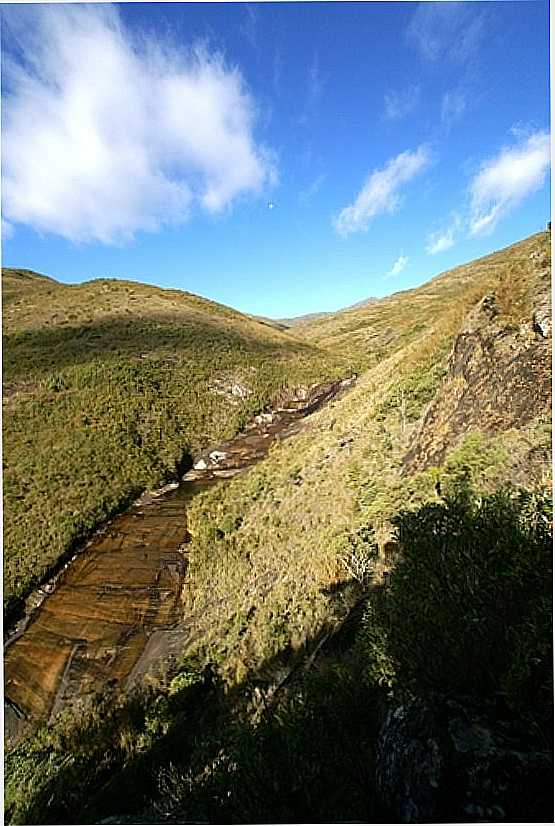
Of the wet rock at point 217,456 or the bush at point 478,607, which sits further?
the wet rock at point 217,456

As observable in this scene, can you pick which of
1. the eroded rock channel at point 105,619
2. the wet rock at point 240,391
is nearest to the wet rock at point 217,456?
the eroded rock channel at point 105,619

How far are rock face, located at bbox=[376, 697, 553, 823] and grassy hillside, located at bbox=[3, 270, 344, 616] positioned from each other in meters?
10.5

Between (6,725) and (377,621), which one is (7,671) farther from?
(377,621)

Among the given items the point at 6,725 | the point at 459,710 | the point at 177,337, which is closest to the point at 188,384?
the point at 177,337

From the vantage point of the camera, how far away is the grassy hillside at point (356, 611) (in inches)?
110

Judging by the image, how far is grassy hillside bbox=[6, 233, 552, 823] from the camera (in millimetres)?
2787

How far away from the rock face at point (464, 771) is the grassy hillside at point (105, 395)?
1053 centimetres

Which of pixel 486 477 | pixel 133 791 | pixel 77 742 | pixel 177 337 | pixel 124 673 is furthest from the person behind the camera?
pixel 177 337

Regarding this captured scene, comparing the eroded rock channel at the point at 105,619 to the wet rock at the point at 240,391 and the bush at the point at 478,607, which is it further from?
the wet rock at the point at 240,391

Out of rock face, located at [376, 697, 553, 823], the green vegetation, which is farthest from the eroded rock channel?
rock face, located at [376, 697, 553, 823]

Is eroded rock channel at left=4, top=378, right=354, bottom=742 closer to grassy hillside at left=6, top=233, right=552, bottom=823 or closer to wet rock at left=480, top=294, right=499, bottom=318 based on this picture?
grassy hillside at left=6, top=233, right=552, bottom=823

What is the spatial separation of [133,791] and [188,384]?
19755 millimetres

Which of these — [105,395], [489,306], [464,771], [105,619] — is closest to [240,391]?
[105,395]

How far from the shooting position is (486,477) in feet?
16.7
